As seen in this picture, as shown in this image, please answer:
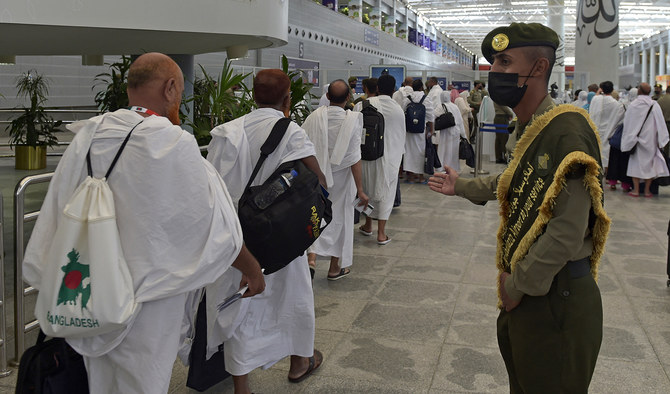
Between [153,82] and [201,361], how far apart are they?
1.59m

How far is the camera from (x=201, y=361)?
329 cm

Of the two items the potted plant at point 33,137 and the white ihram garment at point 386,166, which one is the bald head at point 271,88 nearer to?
the white ihram garment at point 386,166

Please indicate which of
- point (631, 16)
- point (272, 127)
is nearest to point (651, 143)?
point (272, 127)

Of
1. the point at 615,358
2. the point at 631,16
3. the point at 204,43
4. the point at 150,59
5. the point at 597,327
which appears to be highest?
the point at 631,16

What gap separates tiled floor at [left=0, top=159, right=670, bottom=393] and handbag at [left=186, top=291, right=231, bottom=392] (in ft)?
0.39

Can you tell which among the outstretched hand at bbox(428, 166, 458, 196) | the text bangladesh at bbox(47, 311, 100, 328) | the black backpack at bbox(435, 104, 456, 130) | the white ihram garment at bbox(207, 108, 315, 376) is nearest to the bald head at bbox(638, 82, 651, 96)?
the black backpack at bbox(435, 104, 456, 130)

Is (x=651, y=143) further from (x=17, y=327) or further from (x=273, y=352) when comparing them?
(x=17, y=327)

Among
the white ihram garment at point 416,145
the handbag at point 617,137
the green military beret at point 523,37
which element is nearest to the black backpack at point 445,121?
the white ihram garment at point 416,145

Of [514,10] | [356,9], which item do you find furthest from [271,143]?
[514,10]

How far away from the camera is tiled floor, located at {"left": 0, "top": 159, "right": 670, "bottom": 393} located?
3.52 metres

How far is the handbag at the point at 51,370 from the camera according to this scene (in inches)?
82.6

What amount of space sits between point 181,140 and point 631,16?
5165cm

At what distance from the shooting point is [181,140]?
2156 millimetres

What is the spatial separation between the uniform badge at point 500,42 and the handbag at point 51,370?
67.8 inches
